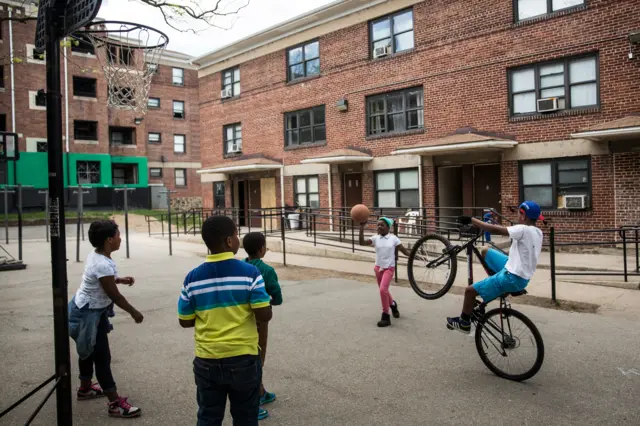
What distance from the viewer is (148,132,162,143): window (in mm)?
43322

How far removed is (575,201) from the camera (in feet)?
49.3

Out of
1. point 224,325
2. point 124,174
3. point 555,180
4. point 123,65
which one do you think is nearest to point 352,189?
point 555,180

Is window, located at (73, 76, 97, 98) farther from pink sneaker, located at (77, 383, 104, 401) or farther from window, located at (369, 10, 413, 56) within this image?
pink sneaker, located at (77, 383, 104, 401)

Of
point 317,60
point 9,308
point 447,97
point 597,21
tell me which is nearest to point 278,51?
point 317,60

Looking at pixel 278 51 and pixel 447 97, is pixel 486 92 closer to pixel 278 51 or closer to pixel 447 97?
pixel 447 97

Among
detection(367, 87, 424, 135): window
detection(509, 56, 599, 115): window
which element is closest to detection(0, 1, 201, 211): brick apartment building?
detection(367, 87, 424, 135): window

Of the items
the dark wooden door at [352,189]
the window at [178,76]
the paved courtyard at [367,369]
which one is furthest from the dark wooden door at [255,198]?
the window at [178,76]

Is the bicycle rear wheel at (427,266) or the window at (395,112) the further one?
the window at (395,112)

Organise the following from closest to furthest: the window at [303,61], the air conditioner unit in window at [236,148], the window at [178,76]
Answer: the window at [303,61], the air conditioner unit in window at [236,148], the window at [178,76]

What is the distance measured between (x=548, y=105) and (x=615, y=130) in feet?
8.32

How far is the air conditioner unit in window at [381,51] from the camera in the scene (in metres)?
19.4

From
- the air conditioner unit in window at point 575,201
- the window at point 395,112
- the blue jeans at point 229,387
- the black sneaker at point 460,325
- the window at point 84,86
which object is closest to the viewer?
the blue jeans at point 229,387

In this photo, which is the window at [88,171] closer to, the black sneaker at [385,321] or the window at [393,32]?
the window at [393,32]

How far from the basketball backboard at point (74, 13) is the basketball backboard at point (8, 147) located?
6.14 m
